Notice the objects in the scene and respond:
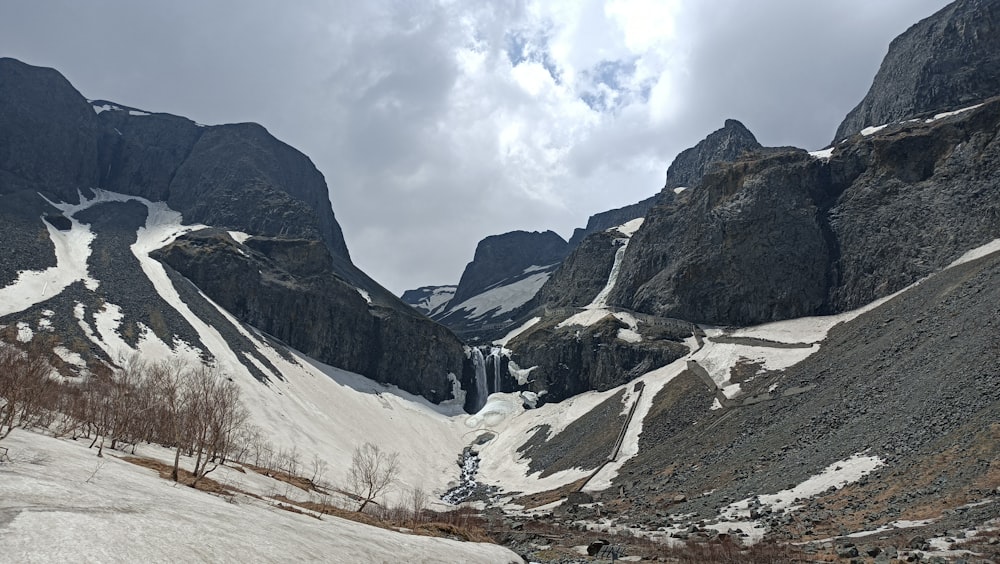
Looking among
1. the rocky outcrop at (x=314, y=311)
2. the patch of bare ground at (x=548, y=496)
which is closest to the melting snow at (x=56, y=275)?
the rocky outcrop at (x=314, y=311)

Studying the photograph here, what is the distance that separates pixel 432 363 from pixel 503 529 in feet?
309

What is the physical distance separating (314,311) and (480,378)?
43156mm

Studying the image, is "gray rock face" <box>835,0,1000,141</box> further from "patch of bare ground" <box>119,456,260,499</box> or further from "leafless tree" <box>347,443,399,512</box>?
"patch of bare ground" <box>119,456,260,499</box>

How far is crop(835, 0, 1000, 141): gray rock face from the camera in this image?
131500mm

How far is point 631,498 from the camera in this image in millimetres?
58969

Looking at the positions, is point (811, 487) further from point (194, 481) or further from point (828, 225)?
point (828, 225)

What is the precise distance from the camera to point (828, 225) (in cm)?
11638

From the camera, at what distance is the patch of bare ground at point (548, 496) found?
6712 cm

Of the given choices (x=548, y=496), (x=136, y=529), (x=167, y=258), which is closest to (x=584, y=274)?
(x=548, y=496)

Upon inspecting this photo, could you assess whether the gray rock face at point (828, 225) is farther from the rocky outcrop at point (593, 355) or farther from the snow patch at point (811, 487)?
the snow patch at point (811, 487)

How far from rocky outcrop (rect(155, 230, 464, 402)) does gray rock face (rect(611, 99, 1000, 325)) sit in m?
50.3

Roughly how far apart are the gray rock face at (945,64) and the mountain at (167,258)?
129011 mm

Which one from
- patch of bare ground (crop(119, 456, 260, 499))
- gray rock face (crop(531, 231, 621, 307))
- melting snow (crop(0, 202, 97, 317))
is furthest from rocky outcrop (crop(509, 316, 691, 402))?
patch of bare ground (crop(119, 456, 260, 499))

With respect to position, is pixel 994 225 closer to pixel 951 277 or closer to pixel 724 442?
pixel 951 277
